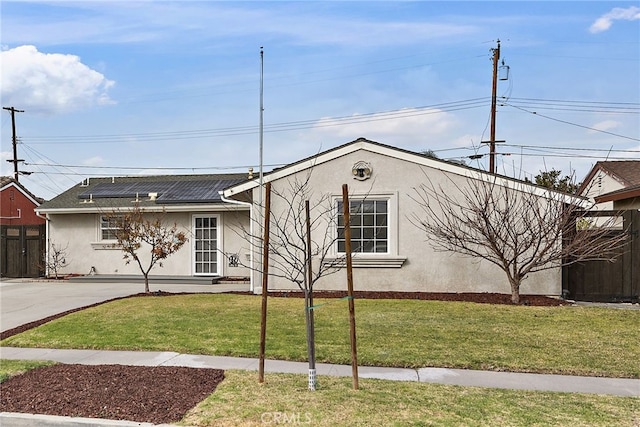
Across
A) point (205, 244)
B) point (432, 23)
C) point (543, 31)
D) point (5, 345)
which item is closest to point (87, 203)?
point (205, 244)

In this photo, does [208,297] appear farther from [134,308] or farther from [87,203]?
[87,203]

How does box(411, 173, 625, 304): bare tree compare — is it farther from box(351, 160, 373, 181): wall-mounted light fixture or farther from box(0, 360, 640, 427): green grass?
box(0, 360, 640, 427): green grass

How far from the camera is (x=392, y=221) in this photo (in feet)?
42.2

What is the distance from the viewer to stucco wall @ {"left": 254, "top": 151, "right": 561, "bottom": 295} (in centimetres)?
1251

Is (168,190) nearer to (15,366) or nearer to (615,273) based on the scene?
(15,366)

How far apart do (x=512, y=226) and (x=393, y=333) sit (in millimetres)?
4627

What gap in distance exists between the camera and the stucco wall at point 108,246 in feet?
59.2

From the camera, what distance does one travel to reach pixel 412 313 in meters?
9.98

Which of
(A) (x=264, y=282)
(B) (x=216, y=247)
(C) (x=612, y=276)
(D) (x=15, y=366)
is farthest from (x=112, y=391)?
(B) (x=216, y=247)

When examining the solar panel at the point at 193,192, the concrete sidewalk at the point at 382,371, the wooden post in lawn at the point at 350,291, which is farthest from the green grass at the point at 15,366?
the solar panel at the point at 193,192

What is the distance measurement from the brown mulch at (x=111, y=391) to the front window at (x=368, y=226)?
6943 millimetres

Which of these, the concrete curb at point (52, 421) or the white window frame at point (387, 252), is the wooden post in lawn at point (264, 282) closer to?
the concrete curb at point (52, 421)

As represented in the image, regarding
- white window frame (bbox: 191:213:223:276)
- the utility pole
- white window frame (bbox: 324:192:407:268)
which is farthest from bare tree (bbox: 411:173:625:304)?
the utility pole

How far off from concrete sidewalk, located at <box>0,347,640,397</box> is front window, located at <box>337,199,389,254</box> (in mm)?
6094
